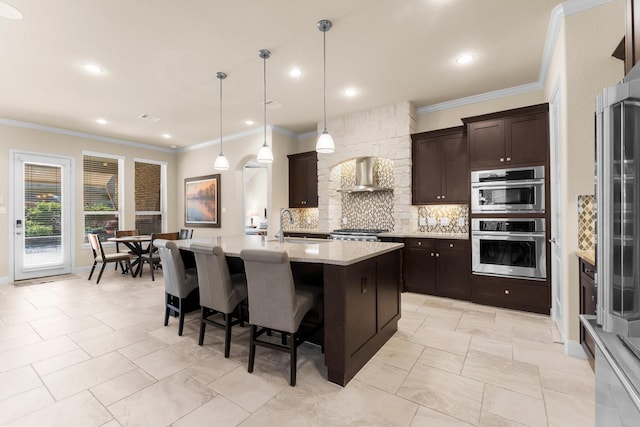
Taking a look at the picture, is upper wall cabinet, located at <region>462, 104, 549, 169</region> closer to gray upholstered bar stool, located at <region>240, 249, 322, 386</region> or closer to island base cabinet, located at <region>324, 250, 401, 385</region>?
island base cabinet, located at <region>324, 250, 401, 385</region>

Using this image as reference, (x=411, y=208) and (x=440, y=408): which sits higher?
Answer: (x=411, y=208)

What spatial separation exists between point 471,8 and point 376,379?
10.1 feet

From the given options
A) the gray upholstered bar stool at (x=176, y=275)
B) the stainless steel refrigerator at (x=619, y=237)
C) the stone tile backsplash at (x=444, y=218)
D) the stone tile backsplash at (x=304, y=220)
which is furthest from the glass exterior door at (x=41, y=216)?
the stainless steel refrigerator at (x=619, y=237)

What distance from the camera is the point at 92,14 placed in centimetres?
254

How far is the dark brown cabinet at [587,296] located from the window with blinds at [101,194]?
26.4 feet

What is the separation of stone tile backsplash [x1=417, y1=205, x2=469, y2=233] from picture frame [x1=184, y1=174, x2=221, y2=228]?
453cm

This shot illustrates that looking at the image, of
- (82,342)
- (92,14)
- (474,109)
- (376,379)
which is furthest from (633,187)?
(474,109)

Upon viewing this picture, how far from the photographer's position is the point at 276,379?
218 centimetres

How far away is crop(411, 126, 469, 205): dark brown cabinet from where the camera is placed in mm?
4277

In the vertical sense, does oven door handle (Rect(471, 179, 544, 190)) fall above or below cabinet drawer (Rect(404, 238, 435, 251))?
above

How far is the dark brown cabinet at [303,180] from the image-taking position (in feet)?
18.9

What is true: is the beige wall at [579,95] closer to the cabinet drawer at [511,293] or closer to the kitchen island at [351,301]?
the cabinet drawer at [511,293]

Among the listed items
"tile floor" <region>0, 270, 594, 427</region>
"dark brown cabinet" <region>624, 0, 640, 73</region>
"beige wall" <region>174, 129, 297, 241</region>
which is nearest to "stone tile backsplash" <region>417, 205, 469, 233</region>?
"tile floor" <region>0, 270, 594, 427</region>

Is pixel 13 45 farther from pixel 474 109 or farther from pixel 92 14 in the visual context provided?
pixel 474 109
